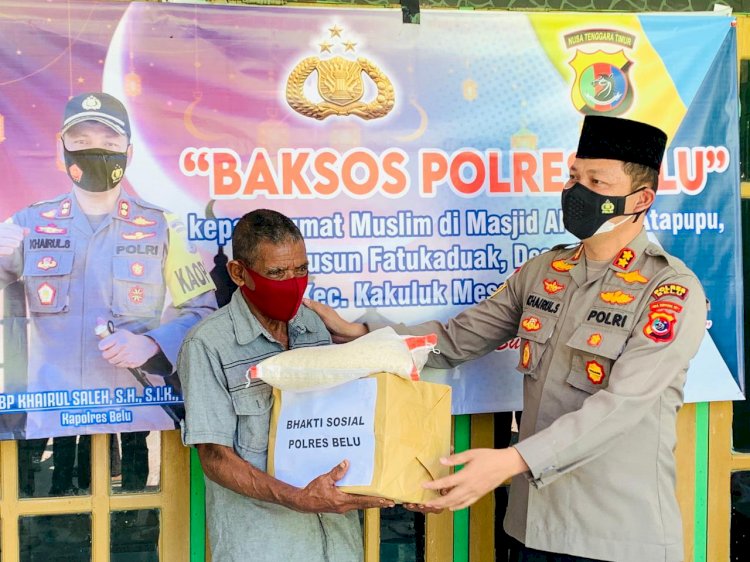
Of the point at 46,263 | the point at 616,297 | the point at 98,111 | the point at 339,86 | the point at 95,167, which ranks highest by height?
the point at 339,86

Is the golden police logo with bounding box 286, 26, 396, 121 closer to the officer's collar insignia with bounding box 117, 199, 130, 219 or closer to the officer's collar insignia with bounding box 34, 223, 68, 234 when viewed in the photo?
the officer's collar insignia with bounding box 117, 199, 130, 219

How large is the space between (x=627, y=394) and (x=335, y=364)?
74 centimetres

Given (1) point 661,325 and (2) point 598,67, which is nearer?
(1) point 661,325

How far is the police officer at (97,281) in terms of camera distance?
8.77 ft

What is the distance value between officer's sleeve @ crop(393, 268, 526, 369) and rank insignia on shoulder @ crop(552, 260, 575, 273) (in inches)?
6.3

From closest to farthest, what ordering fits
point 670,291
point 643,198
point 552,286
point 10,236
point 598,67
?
1. point 670,291
2. point 643,198
3. point 552,286
4. point 10,236
5. point 598,67

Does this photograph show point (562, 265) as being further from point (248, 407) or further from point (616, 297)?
point (248, 407)

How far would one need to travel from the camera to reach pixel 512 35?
2.94 metres

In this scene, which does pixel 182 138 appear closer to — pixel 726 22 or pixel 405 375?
pixel 405 375

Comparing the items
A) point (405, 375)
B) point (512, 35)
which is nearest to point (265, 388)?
point (405, 375)

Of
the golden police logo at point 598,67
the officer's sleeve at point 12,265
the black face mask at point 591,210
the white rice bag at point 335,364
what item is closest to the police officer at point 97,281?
the officer's sleeve at point 12,265

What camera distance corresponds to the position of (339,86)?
9.28 ft

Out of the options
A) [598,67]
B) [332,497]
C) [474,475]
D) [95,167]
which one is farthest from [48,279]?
[598,67]

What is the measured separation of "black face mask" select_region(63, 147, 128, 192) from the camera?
8.82ft
